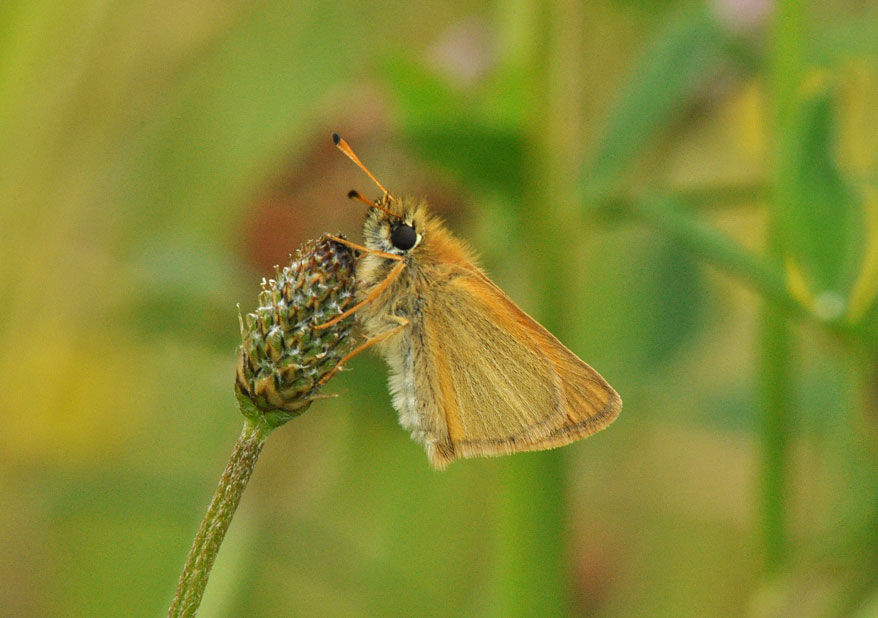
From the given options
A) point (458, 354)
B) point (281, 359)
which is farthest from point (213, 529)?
point (458, 354)

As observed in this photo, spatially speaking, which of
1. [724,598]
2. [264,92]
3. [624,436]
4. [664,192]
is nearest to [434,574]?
[624,436]

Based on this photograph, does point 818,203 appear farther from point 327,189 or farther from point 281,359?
point 327,189

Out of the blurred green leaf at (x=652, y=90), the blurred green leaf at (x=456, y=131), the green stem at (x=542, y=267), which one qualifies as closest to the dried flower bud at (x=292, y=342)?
the blurred green leaf at (x=456, y=131)

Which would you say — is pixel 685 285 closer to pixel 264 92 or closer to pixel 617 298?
pixel 617 298

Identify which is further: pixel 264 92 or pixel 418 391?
pixel 264 92

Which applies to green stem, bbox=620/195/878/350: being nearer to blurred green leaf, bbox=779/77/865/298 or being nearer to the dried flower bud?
blurred green leaf, bbox=779/77/865/298
